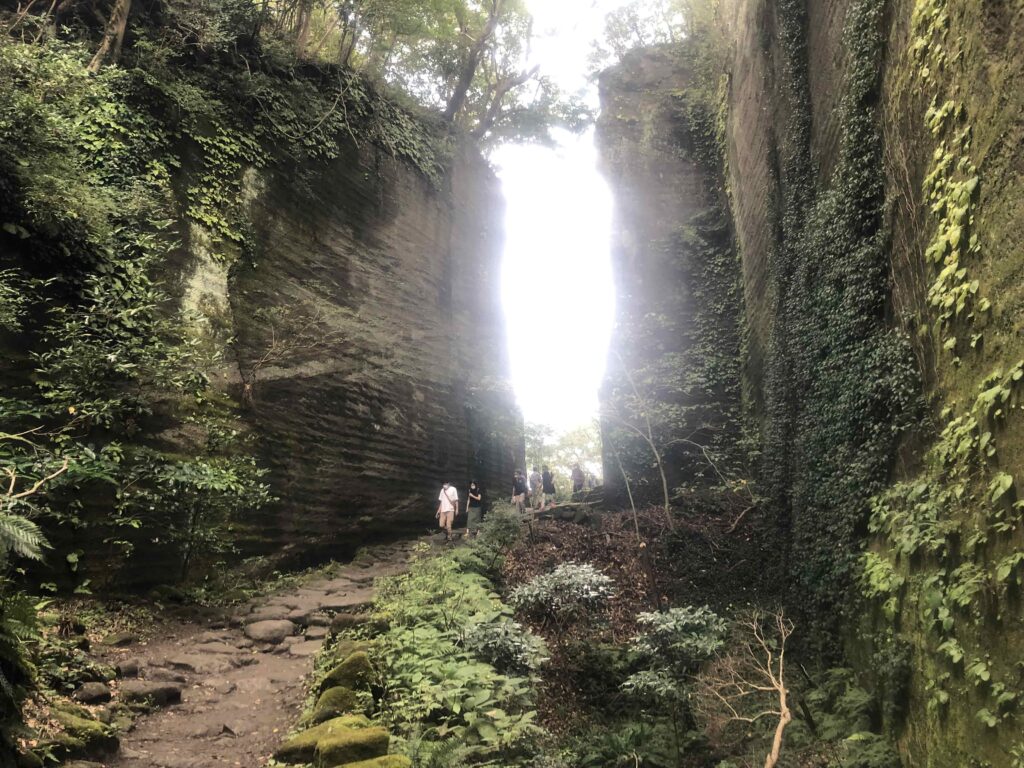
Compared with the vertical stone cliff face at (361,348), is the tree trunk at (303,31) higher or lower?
higher

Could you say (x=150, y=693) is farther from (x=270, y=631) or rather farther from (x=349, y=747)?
(x=349, y=747)

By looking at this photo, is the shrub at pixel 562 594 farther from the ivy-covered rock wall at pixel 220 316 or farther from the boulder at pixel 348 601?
the ivy-covered rock wall at pixel 220 316

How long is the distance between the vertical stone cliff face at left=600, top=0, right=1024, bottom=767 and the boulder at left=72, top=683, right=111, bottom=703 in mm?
6397

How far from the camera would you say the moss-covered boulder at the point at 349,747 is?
4009mm

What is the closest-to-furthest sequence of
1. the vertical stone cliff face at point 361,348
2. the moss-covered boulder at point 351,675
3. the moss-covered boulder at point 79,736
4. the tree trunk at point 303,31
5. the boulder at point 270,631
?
the moss-covered boulder at point 79,736 → the moss-covered boulder at point 351,675 → the boulder at point 270,631 → the vertical stone cliff face at point 361,348 → the tree trunk at point 303,31

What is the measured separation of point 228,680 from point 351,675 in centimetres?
149

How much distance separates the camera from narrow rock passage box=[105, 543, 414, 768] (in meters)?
4.58

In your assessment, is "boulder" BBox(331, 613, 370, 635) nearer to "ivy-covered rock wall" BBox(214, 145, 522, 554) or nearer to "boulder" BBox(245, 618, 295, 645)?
"boulder" BBox(245, 618, 295, 645)

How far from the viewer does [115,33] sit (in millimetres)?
9852

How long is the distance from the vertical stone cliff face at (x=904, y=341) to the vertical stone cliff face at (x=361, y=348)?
7454mm

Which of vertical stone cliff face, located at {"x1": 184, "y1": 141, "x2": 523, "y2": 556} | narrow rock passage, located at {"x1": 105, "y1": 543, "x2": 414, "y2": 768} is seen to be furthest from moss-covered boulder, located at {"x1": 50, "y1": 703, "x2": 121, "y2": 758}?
vertical stone cliff face, located at {"x1": 184, "y1": 141, "x2": 523, "y2": 556}

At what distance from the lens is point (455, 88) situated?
18266 millimetres

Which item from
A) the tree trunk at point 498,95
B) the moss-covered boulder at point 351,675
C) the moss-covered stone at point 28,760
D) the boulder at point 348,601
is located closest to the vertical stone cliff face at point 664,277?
the tree trunk at point 498,95

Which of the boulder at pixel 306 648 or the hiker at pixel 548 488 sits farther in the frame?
the hiker at pixel 548 488
